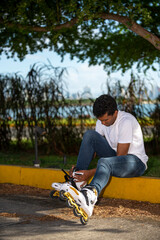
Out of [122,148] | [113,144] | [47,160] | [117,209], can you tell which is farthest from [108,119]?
[47,160]

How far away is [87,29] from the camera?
9.74 m

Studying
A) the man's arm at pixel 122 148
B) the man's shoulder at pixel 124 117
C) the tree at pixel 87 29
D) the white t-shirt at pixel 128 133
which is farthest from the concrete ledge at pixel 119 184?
the tree at pixel 87 29

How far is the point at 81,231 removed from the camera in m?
3.59

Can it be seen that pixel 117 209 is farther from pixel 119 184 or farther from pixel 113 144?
pixel 113 144

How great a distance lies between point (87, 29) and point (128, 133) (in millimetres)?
5847

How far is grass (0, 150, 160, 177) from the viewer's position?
6.56 meters

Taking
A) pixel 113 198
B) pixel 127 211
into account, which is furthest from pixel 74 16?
pixel 127 211

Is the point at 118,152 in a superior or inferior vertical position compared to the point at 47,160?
superior

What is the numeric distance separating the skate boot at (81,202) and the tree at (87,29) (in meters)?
4.54

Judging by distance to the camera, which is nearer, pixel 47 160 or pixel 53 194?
pixel 53 194

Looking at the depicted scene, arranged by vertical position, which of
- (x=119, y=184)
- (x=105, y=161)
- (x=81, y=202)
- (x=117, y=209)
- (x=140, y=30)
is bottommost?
(x=117, y=209)

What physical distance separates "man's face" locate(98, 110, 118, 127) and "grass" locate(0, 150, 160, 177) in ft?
5.49

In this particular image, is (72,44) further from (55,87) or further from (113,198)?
(113,198)

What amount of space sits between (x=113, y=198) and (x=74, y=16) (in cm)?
509
